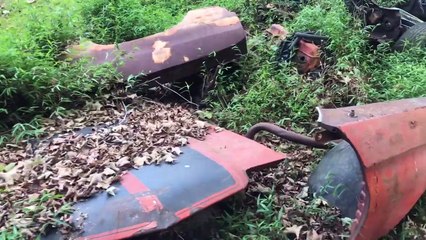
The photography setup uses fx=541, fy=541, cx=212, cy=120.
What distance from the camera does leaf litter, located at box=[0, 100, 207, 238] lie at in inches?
111

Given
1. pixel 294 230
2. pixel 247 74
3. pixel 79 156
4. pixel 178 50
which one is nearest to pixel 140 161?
pixel 79 156

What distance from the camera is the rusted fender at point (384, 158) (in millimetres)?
2881

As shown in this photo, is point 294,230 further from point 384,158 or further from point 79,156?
point 79,156

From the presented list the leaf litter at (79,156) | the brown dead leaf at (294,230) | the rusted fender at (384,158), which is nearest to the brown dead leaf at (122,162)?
the leaf litter at (79,156)

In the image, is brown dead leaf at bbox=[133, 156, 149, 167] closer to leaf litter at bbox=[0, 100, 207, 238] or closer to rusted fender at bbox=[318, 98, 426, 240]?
leaf litter at bbox=[0, 100, 207, 238]

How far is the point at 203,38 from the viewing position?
459 cm

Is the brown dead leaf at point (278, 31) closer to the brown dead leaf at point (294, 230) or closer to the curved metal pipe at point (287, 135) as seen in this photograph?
the curved metal pipe at point (287, 135)

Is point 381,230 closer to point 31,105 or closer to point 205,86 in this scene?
point 205,86

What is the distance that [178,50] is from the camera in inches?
176

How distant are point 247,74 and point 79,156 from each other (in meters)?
2.19

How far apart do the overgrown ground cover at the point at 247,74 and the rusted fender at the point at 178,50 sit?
0.17 m

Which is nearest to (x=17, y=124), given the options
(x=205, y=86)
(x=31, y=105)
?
(x=31, y=105)

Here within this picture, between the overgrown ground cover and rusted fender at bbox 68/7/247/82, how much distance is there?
169 mm

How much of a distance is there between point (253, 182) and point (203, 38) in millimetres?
1526
